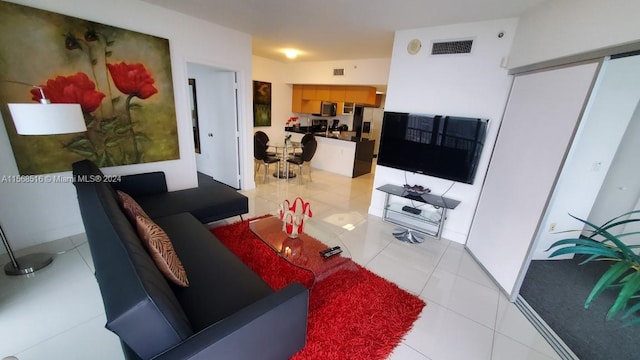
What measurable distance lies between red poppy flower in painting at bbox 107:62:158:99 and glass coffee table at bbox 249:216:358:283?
2144mm

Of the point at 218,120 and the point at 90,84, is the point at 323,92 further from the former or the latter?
the point at 90,84

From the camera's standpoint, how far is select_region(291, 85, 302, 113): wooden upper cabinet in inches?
251

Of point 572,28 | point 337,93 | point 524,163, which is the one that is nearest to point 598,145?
point 524,163

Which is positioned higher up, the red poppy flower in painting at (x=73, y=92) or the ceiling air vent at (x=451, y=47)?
the ceiling air vent at (x=451, y=47)

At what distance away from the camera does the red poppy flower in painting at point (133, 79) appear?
271cm

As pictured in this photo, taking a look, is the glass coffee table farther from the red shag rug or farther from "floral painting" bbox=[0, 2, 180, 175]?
"floral painting" bbox=[0, 2, 180, 175]

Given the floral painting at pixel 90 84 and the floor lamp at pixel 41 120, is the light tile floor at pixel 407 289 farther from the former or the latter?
the floral painting at pixel 90 84

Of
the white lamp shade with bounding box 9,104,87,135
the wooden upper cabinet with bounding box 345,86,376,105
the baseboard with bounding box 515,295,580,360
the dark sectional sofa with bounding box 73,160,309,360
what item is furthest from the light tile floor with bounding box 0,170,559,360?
the wooden upper cabinet with bounding box 345,86,376,105

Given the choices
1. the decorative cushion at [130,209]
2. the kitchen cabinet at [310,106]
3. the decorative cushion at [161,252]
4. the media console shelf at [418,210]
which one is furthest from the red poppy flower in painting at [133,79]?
the kitchen cabinet at [310,106]

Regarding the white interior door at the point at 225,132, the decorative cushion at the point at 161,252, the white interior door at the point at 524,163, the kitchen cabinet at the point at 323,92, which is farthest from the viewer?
the kitchen cabinet at the point at 323,92

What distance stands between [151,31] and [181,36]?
0.34 m

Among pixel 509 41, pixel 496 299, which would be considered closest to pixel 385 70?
pixel 509 41

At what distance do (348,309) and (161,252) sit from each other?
1421 millimetres

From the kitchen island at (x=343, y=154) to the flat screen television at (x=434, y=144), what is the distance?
2.26 m
